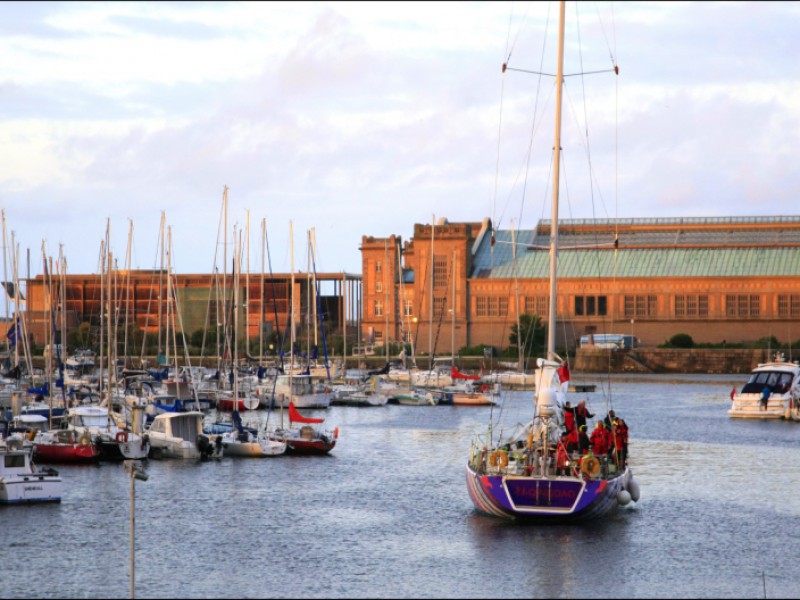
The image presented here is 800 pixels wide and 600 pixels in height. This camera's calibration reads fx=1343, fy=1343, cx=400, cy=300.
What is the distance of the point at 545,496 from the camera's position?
40.2 metres

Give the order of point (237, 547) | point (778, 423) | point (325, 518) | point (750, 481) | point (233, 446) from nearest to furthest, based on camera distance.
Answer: point (237, 547)
point (325, 518)
point (750, 481)
point (233, 446)
point (778, 423)

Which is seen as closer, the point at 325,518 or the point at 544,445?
the point at 544,445

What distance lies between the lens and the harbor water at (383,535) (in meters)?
35.1

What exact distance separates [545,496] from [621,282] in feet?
421

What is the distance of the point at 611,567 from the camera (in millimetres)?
37062

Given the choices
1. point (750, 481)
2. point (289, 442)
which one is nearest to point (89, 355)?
point (289, 442)

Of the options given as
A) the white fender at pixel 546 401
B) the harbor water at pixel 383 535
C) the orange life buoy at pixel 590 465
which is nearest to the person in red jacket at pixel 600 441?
the white fender at pixel 546 401

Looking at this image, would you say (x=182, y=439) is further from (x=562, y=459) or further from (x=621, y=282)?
(x=621, y=282)

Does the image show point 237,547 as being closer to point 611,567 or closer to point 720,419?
point 611,567

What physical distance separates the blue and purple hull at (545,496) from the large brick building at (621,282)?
11721 centimetres

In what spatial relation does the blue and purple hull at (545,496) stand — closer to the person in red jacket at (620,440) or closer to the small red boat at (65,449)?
the person in red jacket at (620,440)

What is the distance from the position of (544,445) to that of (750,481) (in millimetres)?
19104

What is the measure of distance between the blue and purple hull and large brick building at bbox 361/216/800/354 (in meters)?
117

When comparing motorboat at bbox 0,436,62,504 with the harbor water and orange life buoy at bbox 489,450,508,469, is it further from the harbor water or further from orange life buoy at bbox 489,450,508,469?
orange life buoy at bbox 489,450,508,469
